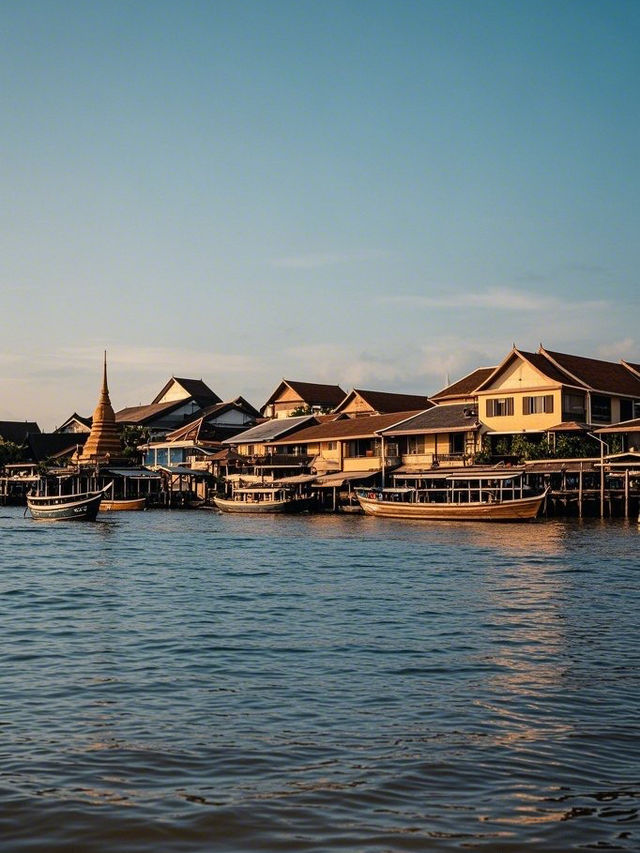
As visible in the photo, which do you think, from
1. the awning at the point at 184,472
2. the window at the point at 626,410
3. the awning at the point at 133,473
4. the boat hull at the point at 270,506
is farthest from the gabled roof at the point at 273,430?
the window at the point at 626,410

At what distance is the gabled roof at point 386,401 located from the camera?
63.4 metres

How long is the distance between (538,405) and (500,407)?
236 centimetres

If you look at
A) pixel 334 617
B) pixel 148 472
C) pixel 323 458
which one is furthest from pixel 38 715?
pixel 148 472

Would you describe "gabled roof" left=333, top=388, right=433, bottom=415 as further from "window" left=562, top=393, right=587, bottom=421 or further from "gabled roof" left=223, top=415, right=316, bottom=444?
"window" left=562, top=393, right=587, bottom=421

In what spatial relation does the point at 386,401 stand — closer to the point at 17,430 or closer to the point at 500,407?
the point at 500,407

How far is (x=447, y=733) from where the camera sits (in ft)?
28.2

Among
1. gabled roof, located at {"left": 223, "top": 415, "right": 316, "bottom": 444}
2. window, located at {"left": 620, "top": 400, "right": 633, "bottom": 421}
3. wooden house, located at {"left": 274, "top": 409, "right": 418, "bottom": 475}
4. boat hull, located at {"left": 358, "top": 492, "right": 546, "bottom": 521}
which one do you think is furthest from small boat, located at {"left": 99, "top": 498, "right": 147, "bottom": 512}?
window, located at {"left": 620, "top": 400, "right": 633, "bottom": 421}

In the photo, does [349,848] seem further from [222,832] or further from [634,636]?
[634,636]

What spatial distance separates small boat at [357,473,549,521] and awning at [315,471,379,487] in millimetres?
3268

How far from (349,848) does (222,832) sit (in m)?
0.90

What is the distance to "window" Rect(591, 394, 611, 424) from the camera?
47.6 m

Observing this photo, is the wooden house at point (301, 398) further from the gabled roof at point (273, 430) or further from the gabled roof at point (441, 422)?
the gabled roof at point (441, 422)

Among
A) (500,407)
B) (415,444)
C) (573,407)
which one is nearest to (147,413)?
(415,444)

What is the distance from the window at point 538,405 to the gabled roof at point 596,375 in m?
1.77
